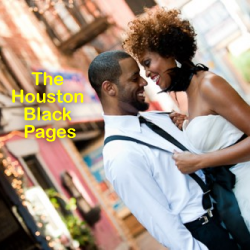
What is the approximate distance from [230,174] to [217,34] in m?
4.39

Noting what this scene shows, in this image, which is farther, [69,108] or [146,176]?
[69,108]

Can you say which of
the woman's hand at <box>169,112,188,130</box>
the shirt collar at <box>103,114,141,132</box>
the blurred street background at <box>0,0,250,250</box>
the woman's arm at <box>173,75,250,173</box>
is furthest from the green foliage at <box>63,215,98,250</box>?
the woman's arm at <box>173,75,250,173</box>

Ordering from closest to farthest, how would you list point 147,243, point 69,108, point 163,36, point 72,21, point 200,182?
point 200,182
point 163,36
point 147,243
point 69,108
point 72,21

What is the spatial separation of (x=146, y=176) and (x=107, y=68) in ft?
2.29

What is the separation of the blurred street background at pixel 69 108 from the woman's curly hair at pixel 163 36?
404mm

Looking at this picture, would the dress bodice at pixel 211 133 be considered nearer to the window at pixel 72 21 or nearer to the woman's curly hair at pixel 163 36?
the woman's curly hair at pixel 163 36

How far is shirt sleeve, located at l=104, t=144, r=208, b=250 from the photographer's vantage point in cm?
172

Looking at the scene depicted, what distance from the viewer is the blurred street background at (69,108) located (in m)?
5.29

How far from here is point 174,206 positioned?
1.84 meters

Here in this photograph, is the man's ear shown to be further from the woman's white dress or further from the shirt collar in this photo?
the woman's white dress

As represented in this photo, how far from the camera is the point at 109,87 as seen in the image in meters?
2.02

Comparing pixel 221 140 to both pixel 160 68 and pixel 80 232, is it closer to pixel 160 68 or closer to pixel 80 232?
pixel 160 68

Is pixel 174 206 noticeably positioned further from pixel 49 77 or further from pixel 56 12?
pixel 56 12

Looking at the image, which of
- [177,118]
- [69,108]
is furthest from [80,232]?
[177,118]
